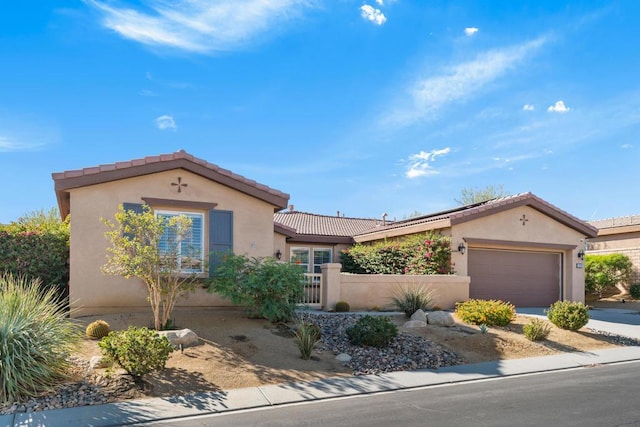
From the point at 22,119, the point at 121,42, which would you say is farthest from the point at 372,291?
the point at 22,119

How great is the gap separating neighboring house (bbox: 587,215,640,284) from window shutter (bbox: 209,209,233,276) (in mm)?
18802

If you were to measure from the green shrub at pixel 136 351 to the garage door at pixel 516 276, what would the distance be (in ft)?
43.5

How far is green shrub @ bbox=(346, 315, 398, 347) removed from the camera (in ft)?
36.4

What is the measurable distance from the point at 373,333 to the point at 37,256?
952cm

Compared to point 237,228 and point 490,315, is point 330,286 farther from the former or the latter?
point 490,315

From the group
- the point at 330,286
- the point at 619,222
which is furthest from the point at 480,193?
the point at 330,286

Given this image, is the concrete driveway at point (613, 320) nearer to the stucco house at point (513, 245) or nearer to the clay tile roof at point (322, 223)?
the stucco house at point (513, 245)

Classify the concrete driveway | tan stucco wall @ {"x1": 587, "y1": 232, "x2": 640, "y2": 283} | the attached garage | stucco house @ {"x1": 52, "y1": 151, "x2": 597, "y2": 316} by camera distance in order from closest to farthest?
stucco house @ {"x1": 52, "y1": 151, "x2": 597, "y2": 316} < the concrete driveway < the attached garage < tan stucco wall @ {"x1": 587, "y1": 232, "x2": 640, "y2": 283}

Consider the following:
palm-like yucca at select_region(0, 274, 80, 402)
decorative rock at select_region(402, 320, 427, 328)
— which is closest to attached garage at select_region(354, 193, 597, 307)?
decorative rock at select_region(402, 320, 427, 328)

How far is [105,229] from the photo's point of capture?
1286cm

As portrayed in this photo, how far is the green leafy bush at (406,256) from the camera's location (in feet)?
59.1

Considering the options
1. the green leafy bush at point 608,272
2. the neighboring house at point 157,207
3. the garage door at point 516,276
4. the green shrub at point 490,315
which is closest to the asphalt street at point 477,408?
the green shrub at point 490,315

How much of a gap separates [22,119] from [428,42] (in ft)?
41.5

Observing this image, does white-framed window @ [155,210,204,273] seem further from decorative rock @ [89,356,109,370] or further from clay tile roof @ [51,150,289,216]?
decorative rock @ [89,356,109,370]
